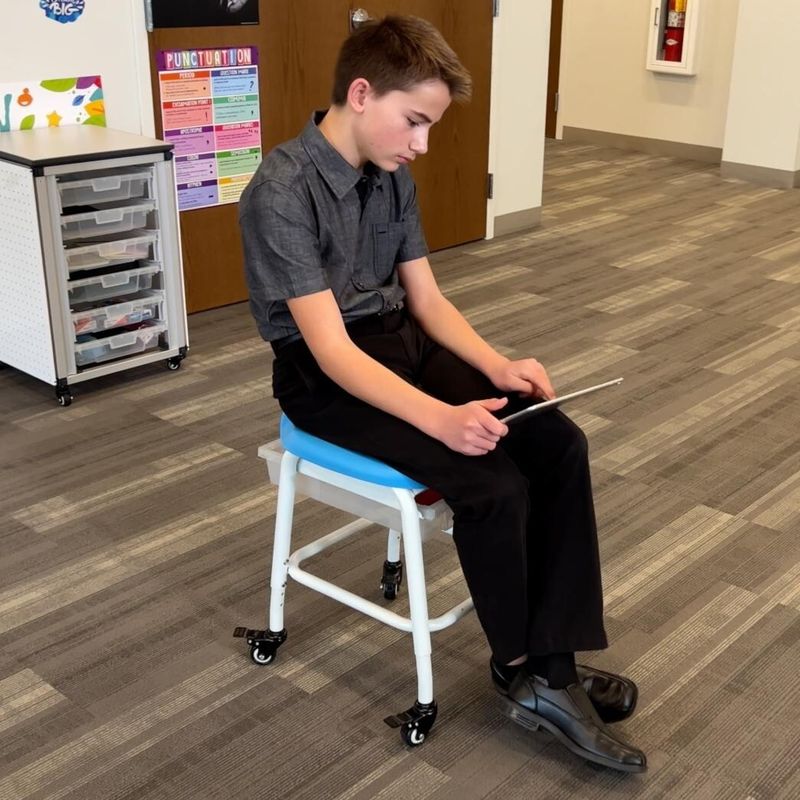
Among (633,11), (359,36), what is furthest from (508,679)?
(633,11)

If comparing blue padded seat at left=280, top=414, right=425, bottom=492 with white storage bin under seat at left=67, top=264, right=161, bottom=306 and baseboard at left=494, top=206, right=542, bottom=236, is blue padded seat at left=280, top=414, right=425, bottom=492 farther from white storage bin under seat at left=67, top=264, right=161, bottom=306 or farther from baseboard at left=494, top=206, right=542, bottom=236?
baseboard at left=494, top=206, right=542, bottom=236

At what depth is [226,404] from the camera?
3154mm

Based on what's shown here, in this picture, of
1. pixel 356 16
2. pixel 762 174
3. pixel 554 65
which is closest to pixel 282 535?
pixel 356 16

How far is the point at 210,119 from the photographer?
12.3 feet

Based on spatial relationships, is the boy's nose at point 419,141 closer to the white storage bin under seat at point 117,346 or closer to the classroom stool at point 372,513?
the classroom stool at point 372,513

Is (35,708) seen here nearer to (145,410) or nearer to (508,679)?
(508,679)

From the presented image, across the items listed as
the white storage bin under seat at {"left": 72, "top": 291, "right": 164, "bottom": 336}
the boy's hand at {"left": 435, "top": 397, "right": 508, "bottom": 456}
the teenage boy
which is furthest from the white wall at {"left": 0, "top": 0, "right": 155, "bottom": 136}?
the boy's hand at {"left": 435, "top": 397, "right": 508, "bottom": 456}

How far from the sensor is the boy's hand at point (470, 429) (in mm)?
1607

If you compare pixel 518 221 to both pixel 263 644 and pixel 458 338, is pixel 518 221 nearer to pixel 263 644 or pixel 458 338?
pixel 458 338

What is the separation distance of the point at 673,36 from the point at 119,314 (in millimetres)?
4669

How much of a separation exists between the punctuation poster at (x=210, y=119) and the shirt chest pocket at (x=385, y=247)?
1.92 meters

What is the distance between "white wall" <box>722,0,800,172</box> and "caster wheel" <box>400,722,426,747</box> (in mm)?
5135

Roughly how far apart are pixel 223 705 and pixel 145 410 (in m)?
1.39

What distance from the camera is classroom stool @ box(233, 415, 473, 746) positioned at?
1.67 meters
